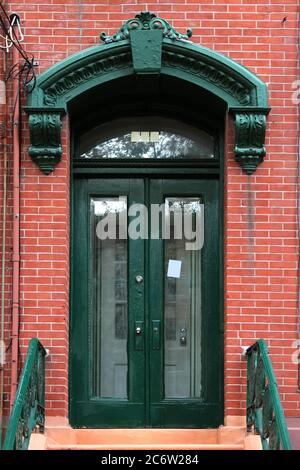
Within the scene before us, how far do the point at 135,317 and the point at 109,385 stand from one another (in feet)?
2.15

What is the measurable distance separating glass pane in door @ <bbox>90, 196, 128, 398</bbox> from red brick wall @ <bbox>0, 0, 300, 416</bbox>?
42 centimetres

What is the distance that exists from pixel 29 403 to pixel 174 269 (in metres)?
2.05

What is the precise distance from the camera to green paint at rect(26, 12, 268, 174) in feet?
23.4

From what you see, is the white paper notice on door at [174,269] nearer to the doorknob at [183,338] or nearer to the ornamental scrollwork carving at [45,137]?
the doorknob at [183,338]

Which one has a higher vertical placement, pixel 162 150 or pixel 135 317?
pixel 162 150

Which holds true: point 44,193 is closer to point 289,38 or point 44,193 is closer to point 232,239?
point 232,239

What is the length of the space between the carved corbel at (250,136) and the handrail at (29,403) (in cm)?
236

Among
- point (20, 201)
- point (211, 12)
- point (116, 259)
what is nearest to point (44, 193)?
point (20, 201)

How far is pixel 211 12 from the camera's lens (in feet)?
24.1

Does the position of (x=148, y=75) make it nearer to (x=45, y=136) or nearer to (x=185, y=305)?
(x=45, y=136)

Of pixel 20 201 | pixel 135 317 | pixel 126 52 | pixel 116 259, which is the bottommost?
pixel 135 317

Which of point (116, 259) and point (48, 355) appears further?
point (116, 259)

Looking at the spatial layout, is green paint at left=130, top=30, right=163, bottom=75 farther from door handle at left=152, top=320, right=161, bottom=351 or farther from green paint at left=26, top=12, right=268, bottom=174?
door handle at left=152, top=320, right=161, bottom=351

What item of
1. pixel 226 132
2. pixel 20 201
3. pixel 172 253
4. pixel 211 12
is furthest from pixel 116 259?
pixel 211 12
